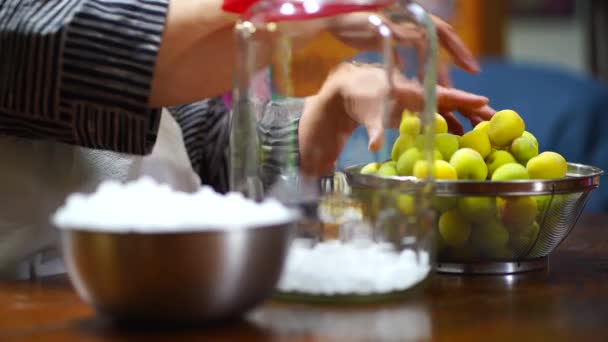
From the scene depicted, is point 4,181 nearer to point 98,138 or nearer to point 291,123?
point 98,138

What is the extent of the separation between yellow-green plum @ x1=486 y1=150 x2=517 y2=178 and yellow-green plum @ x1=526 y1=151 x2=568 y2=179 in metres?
0.02

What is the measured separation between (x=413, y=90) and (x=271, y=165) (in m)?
0.14

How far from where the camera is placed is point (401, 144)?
2.75 ft

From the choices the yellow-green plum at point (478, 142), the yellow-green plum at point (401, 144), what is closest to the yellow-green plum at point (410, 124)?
the yellow-green plum at point (401, 144)

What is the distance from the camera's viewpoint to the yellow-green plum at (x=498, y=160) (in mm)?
900

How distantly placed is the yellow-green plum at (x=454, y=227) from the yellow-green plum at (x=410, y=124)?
3.5 inches

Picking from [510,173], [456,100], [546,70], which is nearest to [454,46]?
[456,100]

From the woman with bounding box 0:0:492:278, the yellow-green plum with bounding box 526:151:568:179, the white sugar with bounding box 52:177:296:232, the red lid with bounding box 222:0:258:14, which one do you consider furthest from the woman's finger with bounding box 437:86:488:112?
the white sugar with bounding box 52:177:296:232

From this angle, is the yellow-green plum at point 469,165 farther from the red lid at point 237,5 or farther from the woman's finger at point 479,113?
the red lid at point 237,5

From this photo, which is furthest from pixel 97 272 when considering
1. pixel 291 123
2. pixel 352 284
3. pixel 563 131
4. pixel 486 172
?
pixel 563 131

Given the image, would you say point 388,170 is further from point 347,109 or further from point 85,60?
point 85,60

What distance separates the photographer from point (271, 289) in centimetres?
66

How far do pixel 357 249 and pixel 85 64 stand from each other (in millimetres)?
375

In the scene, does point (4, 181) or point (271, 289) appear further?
point (4, 181)
